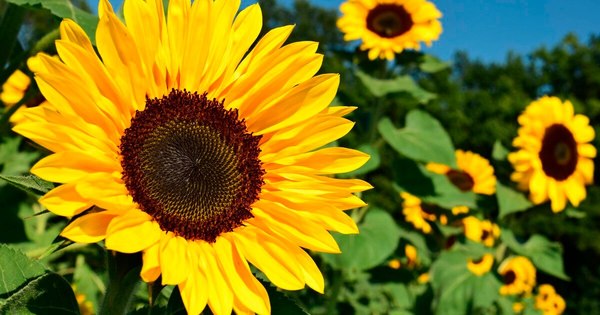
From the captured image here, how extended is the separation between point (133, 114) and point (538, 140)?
3.23m

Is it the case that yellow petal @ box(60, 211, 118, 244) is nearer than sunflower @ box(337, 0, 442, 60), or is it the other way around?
yellow petal @ box(60, 211, 118, 244)

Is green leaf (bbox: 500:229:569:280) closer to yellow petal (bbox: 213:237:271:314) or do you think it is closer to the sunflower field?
the sunflower field

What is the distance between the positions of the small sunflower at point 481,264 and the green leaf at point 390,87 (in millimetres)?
1180

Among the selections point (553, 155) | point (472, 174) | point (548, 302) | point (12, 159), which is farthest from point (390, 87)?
point (548, 302)

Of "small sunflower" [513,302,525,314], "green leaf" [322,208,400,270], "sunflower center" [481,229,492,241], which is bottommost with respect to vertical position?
"green leaf" [322,208,400,270]

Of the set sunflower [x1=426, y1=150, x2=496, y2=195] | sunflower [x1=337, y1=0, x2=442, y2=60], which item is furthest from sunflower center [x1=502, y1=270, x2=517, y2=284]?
sunflower [x1=337, y1=0, x2=442, y2=60]

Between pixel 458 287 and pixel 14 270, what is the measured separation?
10.4 ft

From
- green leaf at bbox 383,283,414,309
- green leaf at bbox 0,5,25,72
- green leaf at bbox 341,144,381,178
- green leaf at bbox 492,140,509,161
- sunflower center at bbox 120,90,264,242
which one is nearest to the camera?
sunflower center at bbox 120,90,264,242

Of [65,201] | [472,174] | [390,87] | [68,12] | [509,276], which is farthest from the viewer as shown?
[509,276]

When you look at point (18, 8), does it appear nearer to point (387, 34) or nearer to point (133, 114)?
point (133, 114)

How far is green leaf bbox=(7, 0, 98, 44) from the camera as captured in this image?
60.5 inches

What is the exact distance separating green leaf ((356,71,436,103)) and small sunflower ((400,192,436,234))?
1132 millimetres

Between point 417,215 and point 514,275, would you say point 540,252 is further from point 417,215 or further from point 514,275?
point 417,215

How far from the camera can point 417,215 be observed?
4.56 meters
